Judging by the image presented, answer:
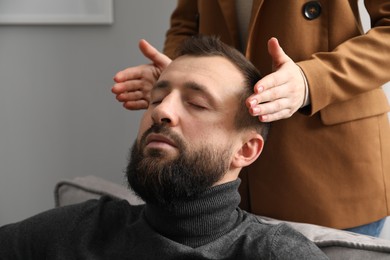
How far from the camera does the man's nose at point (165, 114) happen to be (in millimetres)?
1269

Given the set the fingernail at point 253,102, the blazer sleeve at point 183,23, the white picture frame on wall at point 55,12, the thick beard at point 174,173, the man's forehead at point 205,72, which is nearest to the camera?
the fingernail at point 253,102

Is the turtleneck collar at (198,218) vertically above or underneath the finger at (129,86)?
underneath

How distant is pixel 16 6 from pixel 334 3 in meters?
1.38

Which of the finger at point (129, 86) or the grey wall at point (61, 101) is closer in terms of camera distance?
the finger at point (129, 86)

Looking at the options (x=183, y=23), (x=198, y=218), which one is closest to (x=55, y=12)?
(x=183, y=23)

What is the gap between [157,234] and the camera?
1.29 metres

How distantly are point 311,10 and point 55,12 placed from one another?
4.11 ft

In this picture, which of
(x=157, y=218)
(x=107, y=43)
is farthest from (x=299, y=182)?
(x=107, y=43)

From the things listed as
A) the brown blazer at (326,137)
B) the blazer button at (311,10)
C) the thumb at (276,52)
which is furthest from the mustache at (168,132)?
the blazer button at (311,10)

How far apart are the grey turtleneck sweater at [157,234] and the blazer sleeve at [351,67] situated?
28 cm

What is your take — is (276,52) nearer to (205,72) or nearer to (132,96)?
(205,72)

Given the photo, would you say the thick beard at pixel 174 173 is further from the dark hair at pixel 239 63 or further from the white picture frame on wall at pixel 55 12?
the white picture frame on wall at pixel 55 12

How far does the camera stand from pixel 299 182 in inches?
59.0

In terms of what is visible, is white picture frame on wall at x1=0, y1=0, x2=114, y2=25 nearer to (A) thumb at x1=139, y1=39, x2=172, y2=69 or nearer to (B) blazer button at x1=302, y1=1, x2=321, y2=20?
(A) thumb at x1=139, y1=39, x2=172, y2=69
